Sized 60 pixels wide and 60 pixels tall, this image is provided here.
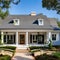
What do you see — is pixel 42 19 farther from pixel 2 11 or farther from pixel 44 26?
pixel 2 11

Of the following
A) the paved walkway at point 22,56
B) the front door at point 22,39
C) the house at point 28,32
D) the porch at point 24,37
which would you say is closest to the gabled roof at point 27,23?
the house at point 28,32

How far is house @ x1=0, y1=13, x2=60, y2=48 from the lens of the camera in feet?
159

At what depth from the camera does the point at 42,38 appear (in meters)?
51.2

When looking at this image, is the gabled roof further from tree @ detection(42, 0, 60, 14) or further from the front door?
tree @ detection(42, 0, 60, 14)

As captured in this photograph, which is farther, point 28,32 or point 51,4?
point 28,32

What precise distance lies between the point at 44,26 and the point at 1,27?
920 cm

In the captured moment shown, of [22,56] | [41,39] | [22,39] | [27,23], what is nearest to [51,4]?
[22,56]

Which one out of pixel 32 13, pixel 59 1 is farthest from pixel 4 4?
pixel 32 13

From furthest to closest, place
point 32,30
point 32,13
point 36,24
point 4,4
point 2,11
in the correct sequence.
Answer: point 32,13 → point 36,24 → point 32,30 → point 2,11 → point 4,4

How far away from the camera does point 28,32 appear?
50.1 metres

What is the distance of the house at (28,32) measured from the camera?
159ft

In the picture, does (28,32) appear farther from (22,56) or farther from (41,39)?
(22,56)

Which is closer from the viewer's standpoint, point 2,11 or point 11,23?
point 2,11

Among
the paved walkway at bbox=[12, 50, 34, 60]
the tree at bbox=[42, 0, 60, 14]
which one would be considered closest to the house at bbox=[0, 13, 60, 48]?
the paved walkway at bbox=[12, 50, 34, 60]
